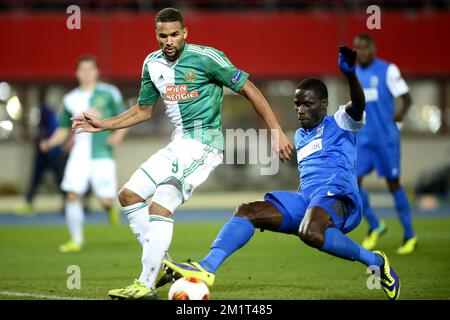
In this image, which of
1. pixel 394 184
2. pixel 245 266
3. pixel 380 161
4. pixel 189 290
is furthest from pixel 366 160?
pixel 189 290

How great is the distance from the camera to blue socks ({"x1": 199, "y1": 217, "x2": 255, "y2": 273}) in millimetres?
6098

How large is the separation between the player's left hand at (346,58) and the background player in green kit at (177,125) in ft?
2.57

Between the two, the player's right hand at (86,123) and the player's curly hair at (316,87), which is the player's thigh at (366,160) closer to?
the player's curly hair at (316,87)

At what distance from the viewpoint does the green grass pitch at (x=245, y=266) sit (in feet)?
22.8

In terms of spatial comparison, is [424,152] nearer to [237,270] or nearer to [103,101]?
[103,101]

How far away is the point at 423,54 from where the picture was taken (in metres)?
22.3

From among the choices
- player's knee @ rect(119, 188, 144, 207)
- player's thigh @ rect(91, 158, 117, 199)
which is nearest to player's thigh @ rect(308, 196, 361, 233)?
player's knee @ rect(119, 188, 144, 207)

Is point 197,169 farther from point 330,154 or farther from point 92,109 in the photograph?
point 92,109

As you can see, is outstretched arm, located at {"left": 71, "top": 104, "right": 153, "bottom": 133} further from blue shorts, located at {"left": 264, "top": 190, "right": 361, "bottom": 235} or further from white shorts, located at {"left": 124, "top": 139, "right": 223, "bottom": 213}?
blue shorts, located at {"left": 264, "top": 190, "right": 361, "bottom": 235}

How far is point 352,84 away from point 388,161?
429 cm

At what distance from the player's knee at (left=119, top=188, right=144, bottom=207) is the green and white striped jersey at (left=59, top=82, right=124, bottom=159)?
4.66 m

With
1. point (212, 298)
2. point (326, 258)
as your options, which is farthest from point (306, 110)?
point (326, 258)

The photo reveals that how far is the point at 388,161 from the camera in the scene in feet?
33.9
